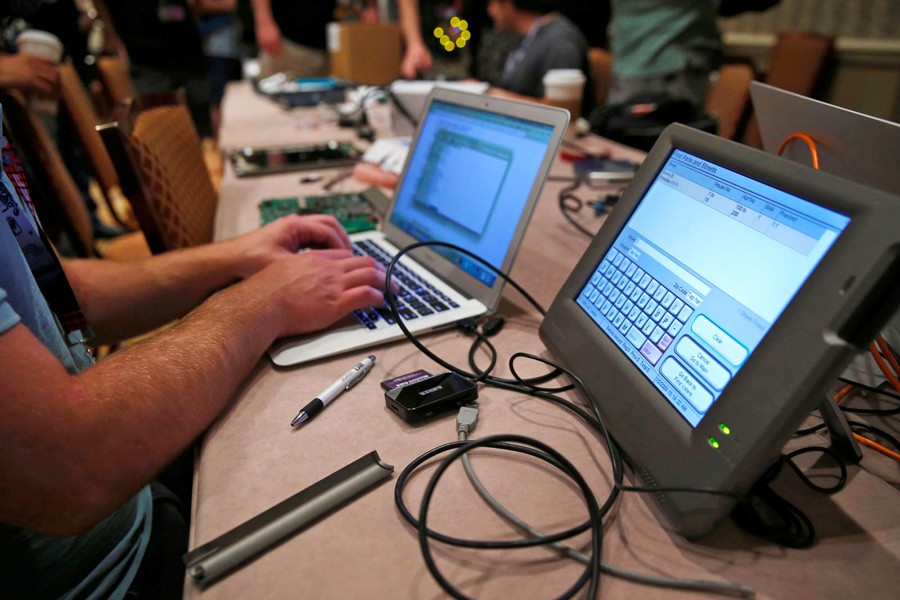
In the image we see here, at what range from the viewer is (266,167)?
159 cm

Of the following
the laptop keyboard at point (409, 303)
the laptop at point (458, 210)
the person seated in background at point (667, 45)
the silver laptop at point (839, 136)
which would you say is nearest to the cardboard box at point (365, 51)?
the person seated in background at point (667, 45)

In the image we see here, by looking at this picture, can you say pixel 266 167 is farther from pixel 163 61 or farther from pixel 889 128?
pixel 163 61

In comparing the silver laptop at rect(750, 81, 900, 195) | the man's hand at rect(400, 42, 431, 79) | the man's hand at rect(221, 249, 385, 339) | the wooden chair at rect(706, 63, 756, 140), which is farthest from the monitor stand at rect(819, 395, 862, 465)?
the man's hand at rect(400, 42, 431, 79)

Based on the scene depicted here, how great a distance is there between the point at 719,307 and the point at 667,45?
213 centimetres

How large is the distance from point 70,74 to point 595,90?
238 cm

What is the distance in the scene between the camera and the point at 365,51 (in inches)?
127

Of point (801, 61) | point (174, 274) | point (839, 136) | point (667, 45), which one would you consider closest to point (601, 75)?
point (667, 45)

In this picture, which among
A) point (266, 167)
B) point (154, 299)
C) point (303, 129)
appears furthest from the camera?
point (303, 129)

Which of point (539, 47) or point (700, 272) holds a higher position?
point (700, 272)

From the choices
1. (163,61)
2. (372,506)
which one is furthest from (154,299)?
(163,61)

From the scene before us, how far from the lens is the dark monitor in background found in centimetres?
40

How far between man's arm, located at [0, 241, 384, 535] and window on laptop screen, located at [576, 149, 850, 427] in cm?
42

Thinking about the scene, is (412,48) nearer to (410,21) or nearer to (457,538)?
(410,21)

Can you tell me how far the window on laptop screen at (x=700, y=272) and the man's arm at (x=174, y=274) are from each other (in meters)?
0.51
